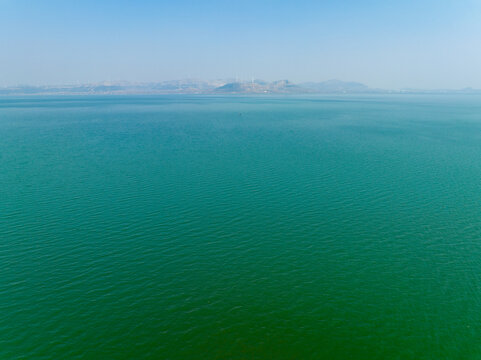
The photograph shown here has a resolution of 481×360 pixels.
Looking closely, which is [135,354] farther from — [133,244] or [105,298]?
[133,244]

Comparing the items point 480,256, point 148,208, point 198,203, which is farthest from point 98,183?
point 480,256

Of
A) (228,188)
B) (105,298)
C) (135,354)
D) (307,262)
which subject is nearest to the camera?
(135,354)

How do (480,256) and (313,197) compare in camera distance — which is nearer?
(480,256)

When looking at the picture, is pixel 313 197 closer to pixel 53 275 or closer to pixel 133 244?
pixel 133 244

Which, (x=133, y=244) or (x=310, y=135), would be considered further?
(x=310, y=135)

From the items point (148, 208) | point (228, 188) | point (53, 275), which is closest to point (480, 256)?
point (228, 188)

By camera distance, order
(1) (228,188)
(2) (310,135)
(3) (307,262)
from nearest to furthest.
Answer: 1. (3) (307,262)
2. (1) (228,188)
3. (2) (310,135)
